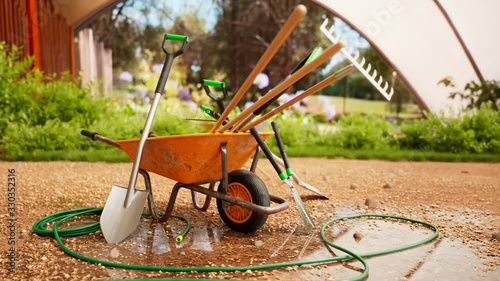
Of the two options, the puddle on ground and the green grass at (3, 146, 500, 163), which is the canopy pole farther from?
the puddle on ground

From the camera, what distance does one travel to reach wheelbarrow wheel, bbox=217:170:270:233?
2.21m

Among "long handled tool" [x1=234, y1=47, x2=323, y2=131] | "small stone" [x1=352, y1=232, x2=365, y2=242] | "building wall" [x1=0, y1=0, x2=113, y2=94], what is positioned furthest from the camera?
"building wall" [x1=0, y1=0, x2=113, y2=94]

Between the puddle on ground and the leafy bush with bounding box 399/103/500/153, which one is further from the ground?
the leafy bush with bounding box 399/103/500/153

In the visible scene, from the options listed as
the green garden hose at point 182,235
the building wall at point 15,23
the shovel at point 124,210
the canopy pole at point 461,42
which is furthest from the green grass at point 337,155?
the shovel at point 124,210

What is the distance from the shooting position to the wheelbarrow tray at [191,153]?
2.19 meters

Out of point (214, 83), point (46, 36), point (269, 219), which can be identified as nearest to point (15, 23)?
point (46, 36)

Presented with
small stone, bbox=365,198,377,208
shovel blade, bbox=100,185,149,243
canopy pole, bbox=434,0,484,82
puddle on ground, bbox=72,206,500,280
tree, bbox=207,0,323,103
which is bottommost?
puddle on ground, bbox=72,206,500,280

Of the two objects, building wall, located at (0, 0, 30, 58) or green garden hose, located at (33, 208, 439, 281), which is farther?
building wall, located at (0, 0, 30, 58)

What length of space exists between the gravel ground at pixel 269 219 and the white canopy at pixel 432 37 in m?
2.45

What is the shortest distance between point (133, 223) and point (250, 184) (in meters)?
0.58

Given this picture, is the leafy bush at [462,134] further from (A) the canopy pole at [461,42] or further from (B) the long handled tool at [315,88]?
→ (B) the long handled tool at [315,88]

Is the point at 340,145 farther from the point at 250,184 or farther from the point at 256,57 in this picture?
the point at 256,57

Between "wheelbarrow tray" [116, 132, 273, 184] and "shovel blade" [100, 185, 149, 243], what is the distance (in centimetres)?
19

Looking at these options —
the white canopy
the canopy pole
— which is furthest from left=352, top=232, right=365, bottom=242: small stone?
the canopy pole
